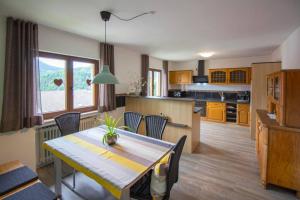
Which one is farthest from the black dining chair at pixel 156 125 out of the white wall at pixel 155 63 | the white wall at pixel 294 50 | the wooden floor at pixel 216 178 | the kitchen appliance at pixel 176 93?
the kitchen appliance at pixel 176 93

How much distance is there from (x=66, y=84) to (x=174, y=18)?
2.41m

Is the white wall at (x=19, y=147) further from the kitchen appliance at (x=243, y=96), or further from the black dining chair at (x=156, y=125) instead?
the kitchen appliance at (x=243, y=96)

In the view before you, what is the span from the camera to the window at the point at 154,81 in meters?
5.95

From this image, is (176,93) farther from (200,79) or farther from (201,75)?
(201,75)

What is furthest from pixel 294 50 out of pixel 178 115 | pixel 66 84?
pixel 66 84

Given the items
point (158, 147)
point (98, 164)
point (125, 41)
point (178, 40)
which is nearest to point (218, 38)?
point (178, 40)

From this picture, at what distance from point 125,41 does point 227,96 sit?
4544mm

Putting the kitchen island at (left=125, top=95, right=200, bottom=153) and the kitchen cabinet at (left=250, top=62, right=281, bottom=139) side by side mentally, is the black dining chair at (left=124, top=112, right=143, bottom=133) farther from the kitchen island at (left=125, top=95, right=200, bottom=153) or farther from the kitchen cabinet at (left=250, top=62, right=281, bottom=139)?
the kitchen cabinet at (left=250, top=62, right=281, bottom=139)

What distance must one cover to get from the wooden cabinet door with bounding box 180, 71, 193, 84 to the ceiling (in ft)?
10.5

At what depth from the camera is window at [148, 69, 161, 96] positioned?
5.95 meters

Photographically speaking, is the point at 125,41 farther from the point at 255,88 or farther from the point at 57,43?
the point at 255,88

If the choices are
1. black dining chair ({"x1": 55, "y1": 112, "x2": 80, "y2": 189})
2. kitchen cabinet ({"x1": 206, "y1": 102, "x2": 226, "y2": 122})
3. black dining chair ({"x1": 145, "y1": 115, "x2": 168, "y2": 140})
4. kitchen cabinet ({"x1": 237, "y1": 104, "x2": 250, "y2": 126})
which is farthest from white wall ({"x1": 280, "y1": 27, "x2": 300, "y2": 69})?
black dining chair ({"x1": 55, "y1": 112, "x2": 80, "y2": 189})

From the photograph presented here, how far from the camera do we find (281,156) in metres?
2.15

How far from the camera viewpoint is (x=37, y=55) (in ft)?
8.55
